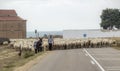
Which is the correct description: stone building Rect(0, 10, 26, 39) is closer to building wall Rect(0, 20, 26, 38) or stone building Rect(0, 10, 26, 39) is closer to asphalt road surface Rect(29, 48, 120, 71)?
building wall Rect(0, 20, 26, 38)

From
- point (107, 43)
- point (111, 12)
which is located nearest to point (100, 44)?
point (107, 43)

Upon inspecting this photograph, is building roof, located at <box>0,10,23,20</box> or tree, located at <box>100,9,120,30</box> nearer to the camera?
building roof, located at <box>0,10,23,20</box>

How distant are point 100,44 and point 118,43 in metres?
3.37

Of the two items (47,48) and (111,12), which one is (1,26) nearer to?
(111,12)

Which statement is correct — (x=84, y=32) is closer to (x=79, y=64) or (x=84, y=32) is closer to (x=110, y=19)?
(x=79, y=64)

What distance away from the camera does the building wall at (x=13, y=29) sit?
136 metres

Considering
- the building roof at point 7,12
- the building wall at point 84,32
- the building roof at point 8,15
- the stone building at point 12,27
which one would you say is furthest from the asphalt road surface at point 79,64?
the building roof at point 7,12

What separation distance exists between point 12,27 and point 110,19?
130 ft

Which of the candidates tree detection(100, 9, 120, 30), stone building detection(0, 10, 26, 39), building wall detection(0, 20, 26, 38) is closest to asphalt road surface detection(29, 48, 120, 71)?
stone building detection(0, 10, 26, 39)

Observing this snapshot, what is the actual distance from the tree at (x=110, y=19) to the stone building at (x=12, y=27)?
30.9m

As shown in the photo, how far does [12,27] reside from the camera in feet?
456

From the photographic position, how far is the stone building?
445 feet

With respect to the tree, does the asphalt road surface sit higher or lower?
lower

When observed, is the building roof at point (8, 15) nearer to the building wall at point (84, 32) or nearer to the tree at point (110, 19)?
the tree at point (110, 19)
